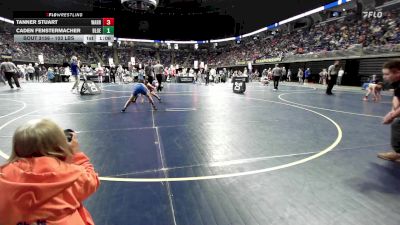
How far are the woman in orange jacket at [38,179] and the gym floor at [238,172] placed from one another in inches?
42.5

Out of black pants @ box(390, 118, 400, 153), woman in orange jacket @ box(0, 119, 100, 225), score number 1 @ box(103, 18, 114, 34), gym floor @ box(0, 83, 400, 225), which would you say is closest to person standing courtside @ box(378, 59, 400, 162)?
black pants @ box(390, 118, 400, 153)

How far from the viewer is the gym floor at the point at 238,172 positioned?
2500mm

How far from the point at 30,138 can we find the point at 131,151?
3.02m

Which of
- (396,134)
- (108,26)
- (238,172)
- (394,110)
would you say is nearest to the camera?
(238,172)

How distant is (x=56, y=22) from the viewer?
16266 millimetres

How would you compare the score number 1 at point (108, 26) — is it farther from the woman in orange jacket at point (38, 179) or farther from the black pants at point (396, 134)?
the woman in orange jacket at point (38, 179)

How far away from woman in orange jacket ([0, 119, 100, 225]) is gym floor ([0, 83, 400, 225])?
108cm

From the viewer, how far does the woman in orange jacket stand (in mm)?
1289
